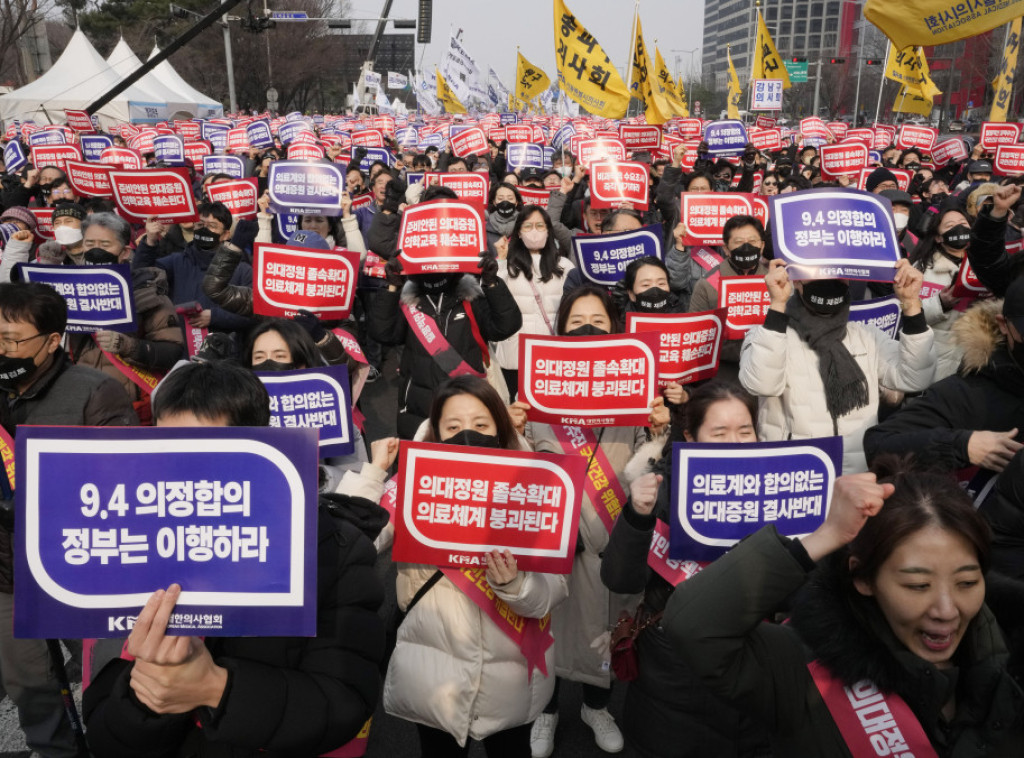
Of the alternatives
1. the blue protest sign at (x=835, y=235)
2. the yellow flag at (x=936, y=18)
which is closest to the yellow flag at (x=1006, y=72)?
the yellow flag at (x=936, y=18)

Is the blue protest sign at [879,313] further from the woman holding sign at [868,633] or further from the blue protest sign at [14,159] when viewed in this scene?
the blue protest sign at [14,159]

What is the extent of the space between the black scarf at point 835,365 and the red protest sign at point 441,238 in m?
1.94

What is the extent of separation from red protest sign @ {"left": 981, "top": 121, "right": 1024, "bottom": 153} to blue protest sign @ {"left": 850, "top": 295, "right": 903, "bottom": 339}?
28.8ft

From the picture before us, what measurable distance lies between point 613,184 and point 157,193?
13.3 ft

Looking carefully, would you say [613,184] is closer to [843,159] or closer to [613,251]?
[613,251]

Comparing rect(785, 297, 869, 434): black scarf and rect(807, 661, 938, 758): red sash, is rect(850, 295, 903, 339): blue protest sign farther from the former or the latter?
rect(807, 661, 938, 758): red sash

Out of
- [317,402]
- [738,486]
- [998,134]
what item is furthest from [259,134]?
[738,486]

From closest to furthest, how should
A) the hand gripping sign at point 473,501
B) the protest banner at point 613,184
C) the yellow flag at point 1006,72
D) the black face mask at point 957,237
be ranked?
the hand gripping sign at point 473,501 → the black face mask at point 957,237 → the protest banner at point 613,184 → the yellow flag at point 1006,72

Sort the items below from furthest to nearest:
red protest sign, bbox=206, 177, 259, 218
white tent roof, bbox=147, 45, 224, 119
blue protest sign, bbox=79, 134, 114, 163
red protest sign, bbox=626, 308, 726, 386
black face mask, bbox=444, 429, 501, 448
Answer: white tent roof, bbox=147, 45, 224, 119 < blue protest sign, bbox=79, 134, 114, 163 < red protest sign, bbox=206, 177, 259, 218 < red protest sign, bbox=626, 308, 726, 386 < black face mask, bbox=444, 429, 501, 448

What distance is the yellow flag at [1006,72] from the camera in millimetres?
8000

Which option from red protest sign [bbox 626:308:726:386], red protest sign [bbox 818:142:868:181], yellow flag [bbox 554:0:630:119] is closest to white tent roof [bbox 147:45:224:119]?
yellow flag [bbox 554:0:630:119]

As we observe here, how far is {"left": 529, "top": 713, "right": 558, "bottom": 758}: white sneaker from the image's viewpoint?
11.1ft

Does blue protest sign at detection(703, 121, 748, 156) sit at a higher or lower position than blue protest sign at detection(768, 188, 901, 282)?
higher

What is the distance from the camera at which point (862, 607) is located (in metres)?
1.63
